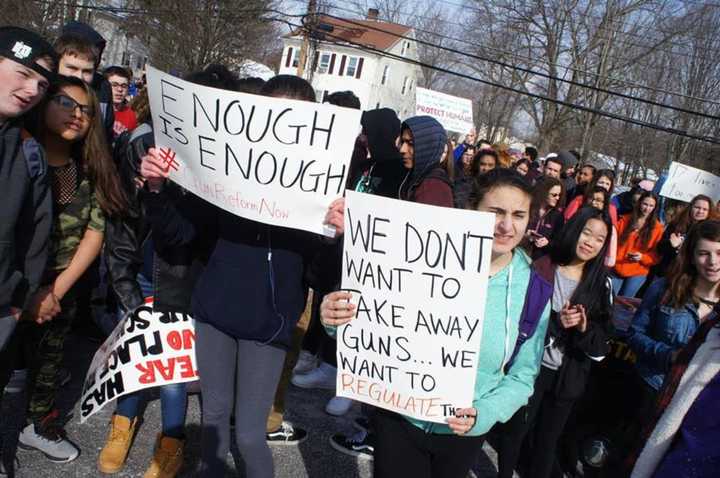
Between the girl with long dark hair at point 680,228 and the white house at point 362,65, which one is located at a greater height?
the white house at point 362,65

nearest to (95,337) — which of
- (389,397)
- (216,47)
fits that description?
(389,397)

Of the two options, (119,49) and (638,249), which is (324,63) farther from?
(638,249)

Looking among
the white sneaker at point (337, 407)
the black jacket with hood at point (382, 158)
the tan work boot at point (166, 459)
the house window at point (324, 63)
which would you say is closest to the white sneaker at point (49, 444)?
the tan work boot at point (166, 459)

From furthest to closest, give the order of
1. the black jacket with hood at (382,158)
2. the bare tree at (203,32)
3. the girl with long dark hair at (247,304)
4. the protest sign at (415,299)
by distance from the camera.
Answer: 1. the bare tree at (203,32)
2. the black jacket with hood at (382,158)
3. the girl with long dark hair at (247,304)
4. the protest sign at (415,299)

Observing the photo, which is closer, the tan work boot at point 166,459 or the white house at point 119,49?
the tan work boot at point 166,459

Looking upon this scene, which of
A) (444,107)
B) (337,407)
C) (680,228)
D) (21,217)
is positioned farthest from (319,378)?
(444,107)

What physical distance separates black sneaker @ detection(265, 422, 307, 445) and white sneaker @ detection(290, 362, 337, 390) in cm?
77

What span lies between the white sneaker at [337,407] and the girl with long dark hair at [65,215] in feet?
5.50

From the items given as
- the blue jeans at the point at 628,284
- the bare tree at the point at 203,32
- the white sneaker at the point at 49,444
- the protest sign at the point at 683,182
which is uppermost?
the bare tree at the point at 203,32

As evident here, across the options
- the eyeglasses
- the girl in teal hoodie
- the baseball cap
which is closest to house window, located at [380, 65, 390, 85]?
the eyeglasses

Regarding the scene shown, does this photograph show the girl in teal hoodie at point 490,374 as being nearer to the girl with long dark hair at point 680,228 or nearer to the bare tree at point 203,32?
the girl with long dark hair at point 680,228

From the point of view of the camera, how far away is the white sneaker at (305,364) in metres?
4.85

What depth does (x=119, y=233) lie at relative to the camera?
3.09 metres

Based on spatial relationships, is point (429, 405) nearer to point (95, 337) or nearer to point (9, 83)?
point (9, 83)
